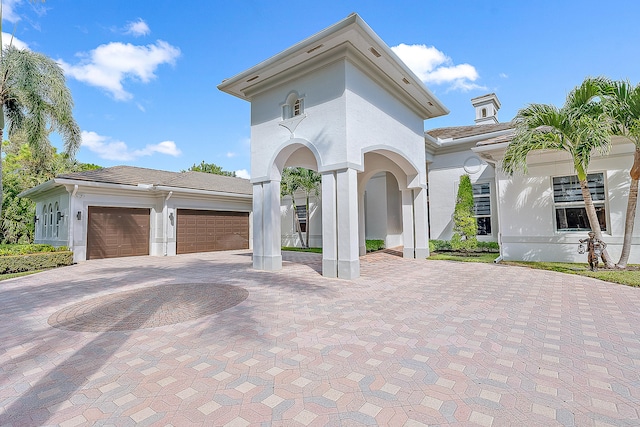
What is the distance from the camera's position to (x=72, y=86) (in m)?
13.0

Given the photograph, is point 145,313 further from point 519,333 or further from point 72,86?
point 72,86

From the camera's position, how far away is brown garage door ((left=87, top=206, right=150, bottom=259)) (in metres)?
14.2

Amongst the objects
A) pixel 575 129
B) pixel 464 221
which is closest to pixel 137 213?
pixel 464 221

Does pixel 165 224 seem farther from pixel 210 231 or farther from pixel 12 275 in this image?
pixel 12 275

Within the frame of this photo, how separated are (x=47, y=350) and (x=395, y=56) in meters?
9.66

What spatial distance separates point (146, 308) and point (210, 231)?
12.8m

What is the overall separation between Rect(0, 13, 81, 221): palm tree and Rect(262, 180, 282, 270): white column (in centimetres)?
1034

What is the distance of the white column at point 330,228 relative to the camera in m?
8.21

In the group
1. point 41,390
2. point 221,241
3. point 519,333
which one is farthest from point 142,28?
point 519,333

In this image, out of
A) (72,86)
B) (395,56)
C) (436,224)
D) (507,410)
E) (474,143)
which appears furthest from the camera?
(436,224)

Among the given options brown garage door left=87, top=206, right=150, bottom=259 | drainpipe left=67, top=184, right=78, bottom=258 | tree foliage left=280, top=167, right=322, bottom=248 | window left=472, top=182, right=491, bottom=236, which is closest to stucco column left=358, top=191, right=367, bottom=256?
tree foliage left=280, top=167, right=322, bottom=248

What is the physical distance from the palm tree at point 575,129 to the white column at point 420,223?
3574mm

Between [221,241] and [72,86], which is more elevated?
[72,86]

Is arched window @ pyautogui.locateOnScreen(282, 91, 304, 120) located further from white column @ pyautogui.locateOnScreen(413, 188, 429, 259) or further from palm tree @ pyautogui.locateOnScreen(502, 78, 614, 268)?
palm tree @ pyautogui.locateOnScreen(502, 78, 614, 268)
